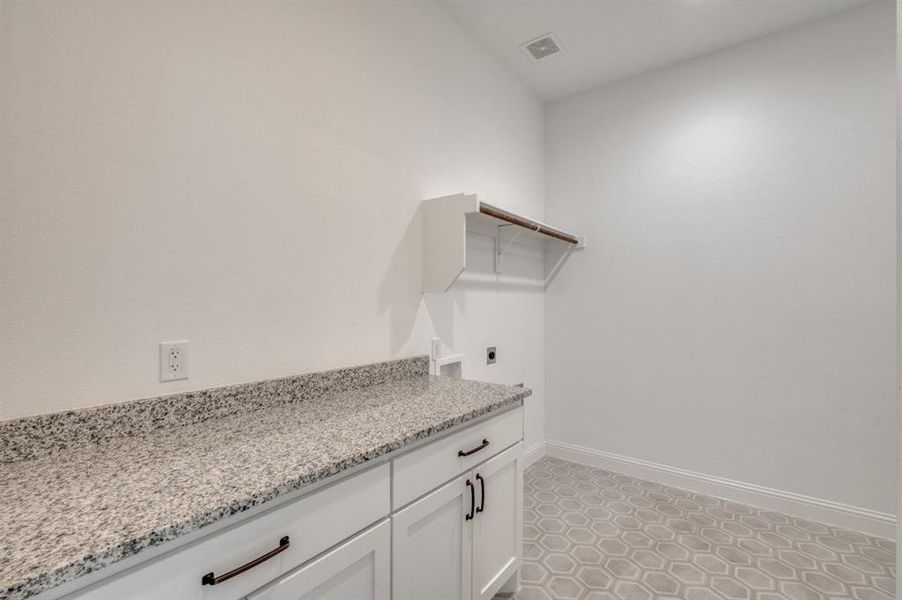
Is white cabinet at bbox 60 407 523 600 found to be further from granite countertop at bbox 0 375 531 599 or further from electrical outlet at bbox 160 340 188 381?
electrical outlet at bbox 160 340 188 381

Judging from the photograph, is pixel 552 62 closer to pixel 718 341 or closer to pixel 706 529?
pixel 718 341

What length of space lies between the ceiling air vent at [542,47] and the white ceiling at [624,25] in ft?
0.11

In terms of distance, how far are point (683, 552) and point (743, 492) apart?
765 mm

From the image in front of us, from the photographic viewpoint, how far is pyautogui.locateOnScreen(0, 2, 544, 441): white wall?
3.08 ft

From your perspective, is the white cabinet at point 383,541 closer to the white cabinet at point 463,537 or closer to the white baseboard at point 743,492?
the white cabinet at point 463,537

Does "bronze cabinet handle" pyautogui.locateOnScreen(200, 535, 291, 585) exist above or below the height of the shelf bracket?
below

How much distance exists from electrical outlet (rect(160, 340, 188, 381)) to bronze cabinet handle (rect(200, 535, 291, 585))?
2.02ft

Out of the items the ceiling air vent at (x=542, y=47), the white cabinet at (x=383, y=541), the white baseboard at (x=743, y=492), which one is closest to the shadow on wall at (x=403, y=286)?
the white cabinet at (x=383, y=541)

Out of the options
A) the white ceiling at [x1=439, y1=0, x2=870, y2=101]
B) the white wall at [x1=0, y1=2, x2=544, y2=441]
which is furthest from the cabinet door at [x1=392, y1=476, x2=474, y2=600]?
the white ceiling at [x1=439, y1=0, x2=870, y2=101]

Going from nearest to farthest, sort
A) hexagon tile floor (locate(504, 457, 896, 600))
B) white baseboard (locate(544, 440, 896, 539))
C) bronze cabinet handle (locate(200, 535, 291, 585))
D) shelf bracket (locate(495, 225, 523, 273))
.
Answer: bronze cabinet handle (locate(200, 535, 291, 585)), hexagon tile floor (locate(504, 457, 896, 600)), white baseboard (locate(544, 440, 896, 539)), shelf bracket (locate(495, 225, 523, 273))

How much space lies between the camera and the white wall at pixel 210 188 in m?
0.94

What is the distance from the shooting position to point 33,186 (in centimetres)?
93

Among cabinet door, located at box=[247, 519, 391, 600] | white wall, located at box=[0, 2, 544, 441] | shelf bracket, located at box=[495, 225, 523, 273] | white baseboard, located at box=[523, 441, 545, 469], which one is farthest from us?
white baseboard, located at box=[523, 441, 545, 469]

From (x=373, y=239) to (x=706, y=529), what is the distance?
2.19 meters
